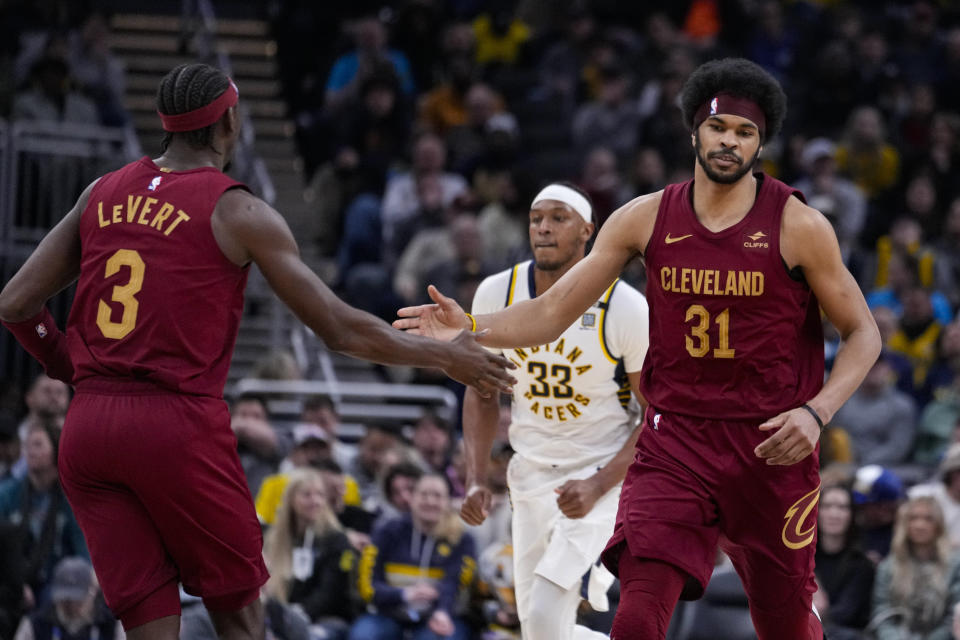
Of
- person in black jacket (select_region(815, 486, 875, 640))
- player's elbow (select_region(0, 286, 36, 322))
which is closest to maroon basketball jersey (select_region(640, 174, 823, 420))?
player's elbow (select_region(0, 286, 36, 322))

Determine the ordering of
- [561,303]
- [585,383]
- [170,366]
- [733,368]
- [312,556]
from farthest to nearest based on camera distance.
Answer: [312,556]
[585,383]
[561,303]
[733,368]
[170,366]

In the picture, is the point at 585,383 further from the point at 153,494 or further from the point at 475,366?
the point at 153,494

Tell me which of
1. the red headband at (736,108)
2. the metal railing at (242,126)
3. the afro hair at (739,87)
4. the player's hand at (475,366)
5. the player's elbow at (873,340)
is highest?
the metal railing at (242,126)

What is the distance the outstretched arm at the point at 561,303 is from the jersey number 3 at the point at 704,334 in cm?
37

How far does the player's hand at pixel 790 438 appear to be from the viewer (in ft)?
18.0

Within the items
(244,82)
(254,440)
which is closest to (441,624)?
(254,440)

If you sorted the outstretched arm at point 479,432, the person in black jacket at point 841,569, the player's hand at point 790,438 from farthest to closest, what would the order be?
the person in black jacket at point 841,569 → the outstretched arm at point 479,432 → the player's hand at point 790,438

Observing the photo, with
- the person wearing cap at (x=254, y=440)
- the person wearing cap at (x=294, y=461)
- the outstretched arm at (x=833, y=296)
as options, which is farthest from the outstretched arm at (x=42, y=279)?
the person wearing cap at (x=254, y=440)

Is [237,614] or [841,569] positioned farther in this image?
[841,569]

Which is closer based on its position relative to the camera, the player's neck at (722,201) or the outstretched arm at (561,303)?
the player's neck at (722,201)

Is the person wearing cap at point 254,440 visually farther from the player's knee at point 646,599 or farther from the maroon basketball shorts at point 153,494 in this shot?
the player's knee at point 646,599

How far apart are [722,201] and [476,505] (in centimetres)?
206

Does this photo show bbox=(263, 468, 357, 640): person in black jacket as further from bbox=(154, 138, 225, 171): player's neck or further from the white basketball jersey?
bbox=(154, 138, 225, 171): player's neck

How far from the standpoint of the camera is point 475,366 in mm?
5797
